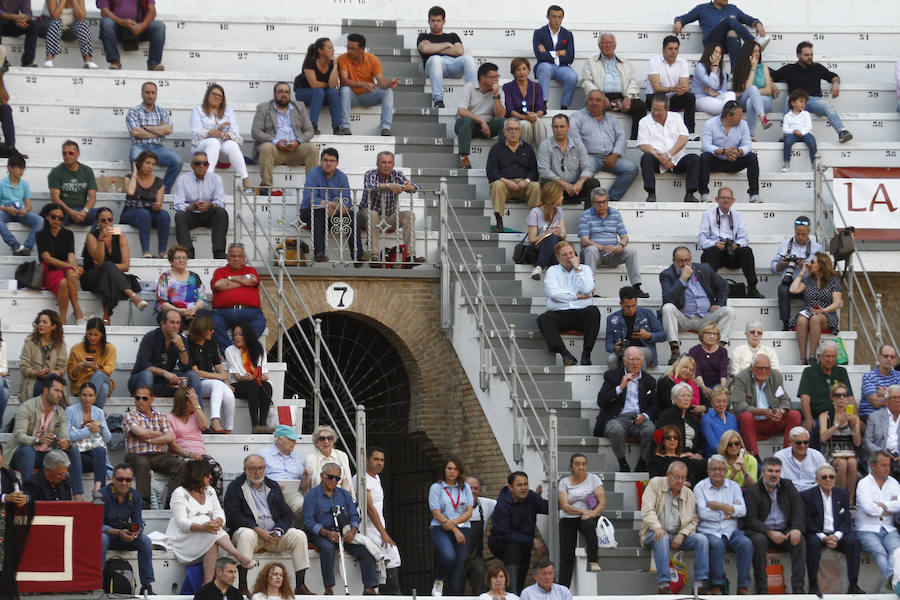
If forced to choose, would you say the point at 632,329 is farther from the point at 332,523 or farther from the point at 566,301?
the point at 332,523

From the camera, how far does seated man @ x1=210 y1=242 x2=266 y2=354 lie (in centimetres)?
1841

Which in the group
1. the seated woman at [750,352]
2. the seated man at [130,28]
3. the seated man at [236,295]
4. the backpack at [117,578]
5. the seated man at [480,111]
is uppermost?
the seated man at [130,28]

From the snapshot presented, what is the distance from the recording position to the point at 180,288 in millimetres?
18516

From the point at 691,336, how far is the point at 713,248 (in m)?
1.24

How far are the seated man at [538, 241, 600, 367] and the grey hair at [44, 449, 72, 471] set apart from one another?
558cm

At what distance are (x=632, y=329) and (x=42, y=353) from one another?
5.88 meters

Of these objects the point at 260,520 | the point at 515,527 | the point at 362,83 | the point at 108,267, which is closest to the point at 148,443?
the point at 260,520

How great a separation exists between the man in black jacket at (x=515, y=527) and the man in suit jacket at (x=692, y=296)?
3011 mm

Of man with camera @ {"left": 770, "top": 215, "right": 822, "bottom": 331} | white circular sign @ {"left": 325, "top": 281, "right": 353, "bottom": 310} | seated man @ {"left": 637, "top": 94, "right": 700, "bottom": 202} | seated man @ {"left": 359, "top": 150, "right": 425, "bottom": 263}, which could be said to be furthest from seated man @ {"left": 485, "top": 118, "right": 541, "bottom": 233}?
man with camera @ {"left": 770, "top": 215, "right": 822, "bottom": 331}

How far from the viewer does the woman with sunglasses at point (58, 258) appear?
18.5m

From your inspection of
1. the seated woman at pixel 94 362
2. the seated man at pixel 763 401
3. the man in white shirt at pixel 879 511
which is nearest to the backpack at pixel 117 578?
the seated woman at pixel 94 362

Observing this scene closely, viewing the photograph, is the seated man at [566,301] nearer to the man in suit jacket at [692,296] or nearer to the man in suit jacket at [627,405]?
the man in suit jacket at [692,296]

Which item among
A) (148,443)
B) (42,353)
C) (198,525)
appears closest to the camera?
(198,525)

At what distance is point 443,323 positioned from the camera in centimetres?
2000
